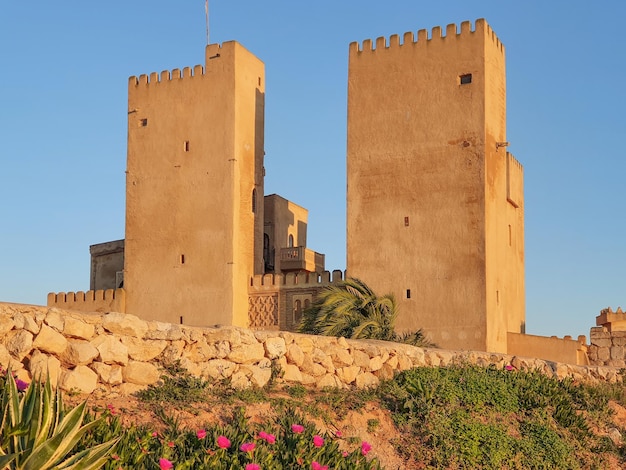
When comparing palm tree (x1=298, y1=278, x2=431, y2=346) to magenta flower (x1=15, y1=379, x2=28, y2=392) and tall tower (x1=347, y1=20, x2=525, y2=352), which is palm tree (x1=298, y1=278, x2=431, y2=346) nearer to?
tall tower (x1=347, y1=20, x2=525, y2=352)

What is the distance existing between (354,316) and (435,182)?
6.32m

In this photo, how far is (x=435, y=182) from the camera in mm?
22250

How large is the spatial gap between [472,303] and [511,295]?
2.97 metres

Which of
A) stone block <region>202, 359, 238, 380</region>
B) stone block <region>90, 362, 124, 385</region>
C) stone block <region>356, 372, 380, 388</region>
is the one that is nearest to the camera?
stone block <region>90, 362, 124, 385</region>

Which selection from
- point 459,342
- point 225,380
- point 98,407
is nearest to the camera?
point 98,407

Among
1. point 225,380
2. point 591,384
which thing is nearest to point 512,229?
point 591,384

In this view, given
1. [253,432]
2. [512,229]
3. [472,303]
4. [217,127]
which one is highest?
[217,127]

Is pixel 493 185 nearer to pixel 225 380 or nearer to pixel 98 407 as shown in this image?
pixel 225 380

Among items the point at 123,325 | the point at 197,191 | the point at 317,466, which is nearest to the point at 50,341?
the point at 123,325

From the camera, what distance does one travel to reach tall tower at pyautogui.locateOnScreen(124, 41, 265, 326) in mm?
24438

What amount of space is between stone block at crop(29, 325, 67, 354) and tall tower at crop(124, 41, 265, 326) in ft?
54.6

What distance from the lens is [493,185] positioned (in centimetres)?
2245

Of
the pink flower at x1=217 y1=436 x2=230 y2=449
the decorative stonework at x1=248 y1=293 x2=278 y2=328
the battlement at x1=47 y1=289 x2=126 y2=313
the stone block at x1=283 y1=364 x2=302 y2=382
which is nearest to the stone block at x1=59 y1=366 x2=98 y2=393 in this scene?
the pink flower at x1=217 y1=436 x2=230 y2=449

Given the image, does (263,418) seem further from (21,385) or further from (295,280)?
(295,280)
